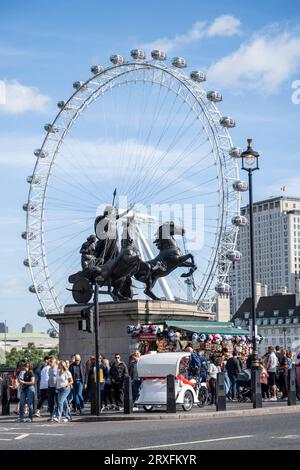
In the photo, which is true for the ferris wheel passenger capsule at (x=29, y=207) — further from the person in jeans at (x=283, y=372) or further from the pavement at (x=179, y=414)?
the pavement at (x=179, y=414)

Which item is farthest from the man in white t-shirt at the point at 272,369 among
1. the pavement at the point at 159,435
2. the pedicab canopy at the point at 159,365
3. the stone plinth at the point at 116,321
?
the pavement at the point at 159,435

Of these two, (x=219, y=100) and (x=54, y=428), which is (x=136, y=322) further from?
(x=219, y=100)

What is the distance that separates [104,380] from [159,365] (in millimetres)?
2472

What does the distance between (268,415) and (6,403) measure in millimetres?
8960

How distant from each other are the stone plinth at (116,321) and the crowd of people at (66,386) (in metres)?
6.08

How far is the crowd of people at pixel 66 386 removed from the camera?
27.4 meters

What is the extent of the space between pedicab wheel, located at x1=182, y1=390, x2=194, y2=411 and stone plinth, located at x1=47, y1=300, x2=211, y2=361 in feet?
34.5

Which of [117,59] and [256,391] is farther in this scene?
[117,59]

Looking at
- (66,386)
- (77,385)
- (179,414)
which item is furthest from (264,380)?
(66,386)

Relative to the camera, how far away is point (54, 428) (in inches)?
936

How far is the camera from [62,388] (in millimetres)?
27188

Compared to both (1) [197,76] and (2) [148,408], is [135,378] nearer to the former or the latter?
(2) [148,408]
